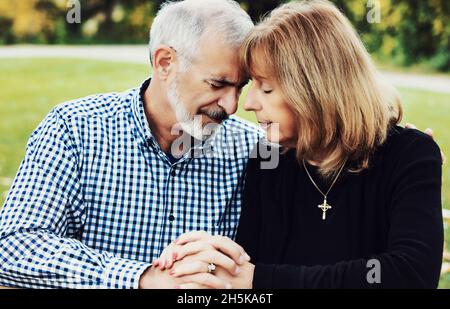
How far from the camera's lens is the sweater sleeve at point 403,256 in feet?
6.26

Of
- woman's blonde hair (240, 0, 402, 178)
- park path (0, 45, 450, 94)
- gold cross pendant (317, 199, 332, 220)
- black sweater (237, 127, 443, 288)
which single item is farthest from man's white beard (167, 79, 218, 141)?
park path (0, 45, 450, 94)

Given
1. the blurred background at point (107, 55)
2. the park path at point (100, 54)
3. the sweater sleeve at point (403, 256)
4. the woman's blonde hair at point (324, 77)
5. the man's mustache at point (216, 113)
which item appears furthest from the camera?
the park path at point (100, 54)

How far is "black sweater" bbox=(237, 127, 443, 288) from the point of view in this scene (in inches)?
75.8

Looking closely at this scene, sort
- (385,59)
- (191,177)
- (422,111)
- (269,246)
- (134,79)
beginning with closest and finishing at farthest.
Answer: (269,246) < (191,177) < (422,111) < (134,79) < (385,59)

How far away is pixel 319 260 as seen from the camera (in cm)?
215

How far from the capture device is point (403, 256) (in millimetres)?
1902

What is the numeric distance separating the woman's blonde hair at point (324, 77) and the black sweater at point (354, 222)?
8cm

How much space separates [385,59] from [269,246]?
1012 cm

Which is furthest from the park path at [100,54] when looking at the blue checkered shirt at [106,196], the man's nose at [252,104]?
the man's nose at [252,104]

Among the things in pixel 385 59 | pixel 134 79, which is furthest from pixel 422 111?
pixel 134 79

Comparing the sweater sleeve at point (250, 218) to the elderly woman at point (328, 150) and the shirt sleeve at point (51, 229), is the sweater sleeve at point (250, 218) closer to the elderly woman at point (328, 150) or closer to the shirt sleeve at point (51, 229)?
the elderly woman at point (328, 150)

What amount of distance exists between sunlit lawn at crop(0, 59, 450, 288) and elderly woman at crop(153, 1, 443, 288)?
492 cm

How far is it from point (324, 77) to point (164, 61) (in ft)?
2.20
